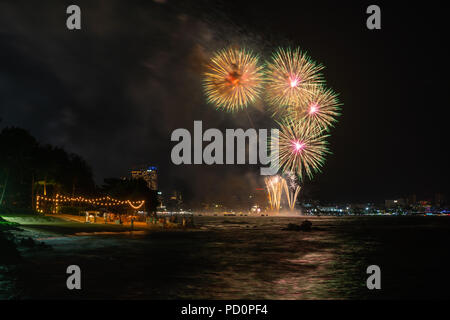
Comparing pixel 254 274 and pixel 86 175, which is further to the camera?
pixel 86 175
